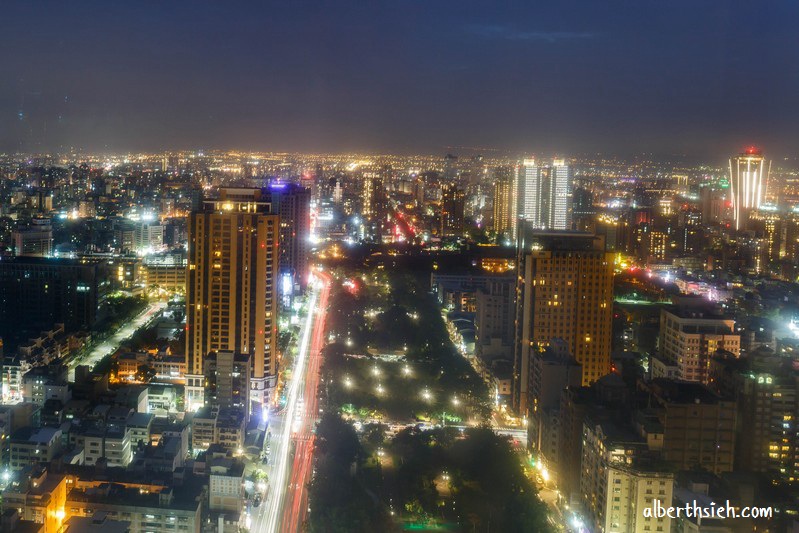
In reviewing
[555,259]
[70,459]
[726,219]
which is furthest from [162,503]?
[726,219]

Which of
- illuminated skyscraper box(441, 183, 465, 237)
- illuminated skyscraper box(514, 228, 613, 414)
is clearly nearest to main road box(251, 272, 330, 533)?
illuminated skyscraper box(514, 228, 613, 414)

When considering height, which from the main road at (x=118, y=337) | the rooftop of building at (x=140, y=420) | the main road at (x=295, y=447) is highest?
the rooftop of building at (x=140, y=420)

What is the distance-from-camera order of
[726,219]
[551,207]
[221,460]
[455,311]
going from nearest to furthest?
[221,460]
[455,311]
[726,219]
[551,207]

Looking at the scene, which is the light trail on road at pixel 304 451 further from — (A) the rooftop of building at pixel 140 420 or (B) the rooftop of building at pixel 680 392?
(B) the rooftop of building at pixel 680 392

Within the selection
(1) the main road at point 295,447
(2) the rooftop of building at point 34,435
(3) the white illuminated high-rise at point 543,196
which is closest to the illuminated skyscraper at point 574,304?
(1) the main road at point 295,447

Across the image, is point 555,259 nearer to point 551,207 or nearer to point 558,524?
point 558,524

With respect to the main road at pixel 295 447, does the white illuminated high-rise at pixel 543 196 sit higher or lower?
higher

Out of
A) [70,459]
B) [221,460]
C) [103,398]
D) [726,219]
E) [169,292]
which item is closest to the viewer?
[221,460]
